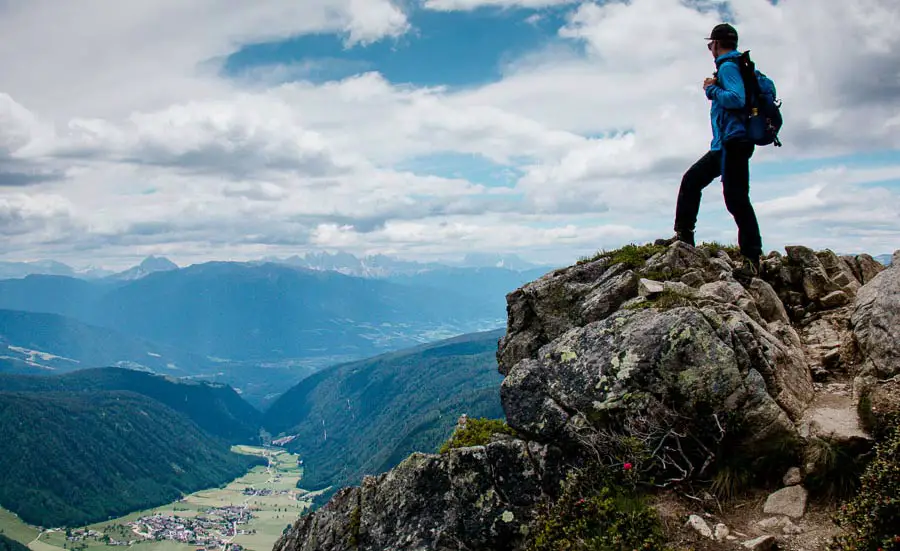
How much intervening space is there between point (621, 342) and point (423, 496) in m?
5.19

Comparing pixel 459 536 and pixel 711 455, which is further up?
pixel 711 455

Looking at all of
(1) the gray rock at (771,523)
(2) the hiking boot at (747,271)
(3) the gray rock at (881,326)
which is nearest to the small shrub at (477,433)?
(1) the gray rock at (771,523)

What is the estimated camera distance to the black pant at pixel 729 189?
13898mm

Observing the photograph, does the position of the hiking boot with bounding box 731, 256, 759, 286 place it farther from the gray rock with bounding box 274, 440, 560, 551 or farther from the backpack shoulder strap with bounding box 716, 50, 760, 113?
the gray rock with bounding box 274, 440, 560, 551

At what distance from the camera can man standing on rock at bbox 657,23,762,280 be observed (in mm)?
12938

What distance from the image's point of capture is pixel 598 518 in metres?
9.44

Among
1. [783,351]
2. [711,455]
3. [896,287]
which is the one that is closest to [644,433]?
[711,455]

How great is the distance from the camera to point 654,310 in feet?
39.9

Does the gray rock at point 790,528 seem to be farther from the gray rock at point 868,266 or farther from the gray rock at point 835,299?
the gray rock at point 868,266

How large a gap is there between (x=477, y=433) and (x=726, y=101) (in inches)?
366

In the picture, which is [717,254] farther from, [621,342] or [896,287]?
[621,342]

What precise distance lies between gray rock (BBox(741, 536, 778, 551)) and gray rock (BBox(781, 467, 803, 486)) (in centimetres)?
133

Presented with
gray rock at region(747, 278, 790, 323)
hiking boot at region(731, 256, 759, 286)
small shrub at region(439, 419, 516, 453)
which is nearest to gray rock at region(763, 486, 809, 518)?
small shrub at region(439, 419, 516, 453)

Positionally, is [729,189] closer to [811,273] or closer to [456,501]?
[811,273]
